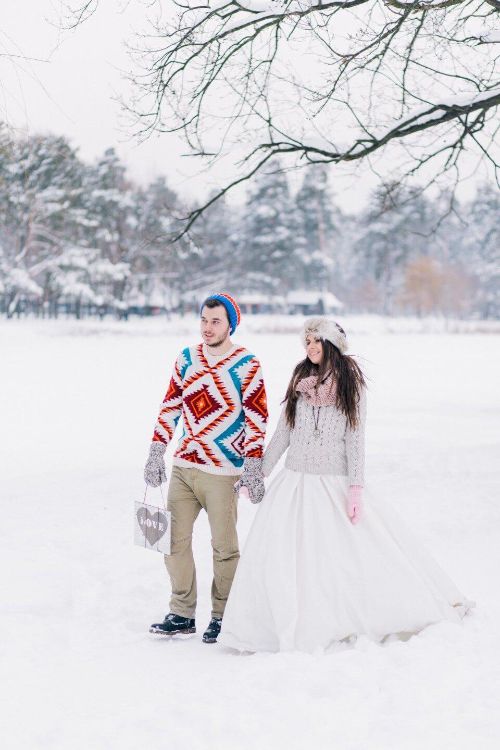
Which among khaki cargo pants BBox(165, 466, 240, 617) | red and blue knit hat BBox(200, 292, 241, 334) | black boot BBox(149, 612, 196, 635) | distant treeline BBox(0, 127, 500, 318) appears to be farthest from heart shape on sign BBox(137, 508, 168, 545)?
distant treeline BBox(0, 127, 500, 318)

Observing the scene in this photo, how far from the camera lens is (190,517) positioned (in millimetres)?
4957

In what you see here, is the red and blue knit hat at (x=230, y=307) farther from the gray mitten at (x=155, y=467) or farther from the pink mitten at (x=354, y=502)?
the pink mitten at (x=354, y=502)

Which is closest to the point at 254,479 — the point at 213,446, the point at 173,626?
the point at 213,446

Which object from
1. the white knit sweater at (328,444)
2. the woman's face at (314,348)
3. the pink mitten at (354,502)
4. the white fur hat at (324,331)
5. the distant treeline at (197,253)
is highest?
the distant treeline at (197,253)

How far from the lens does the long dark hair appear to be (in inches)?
183

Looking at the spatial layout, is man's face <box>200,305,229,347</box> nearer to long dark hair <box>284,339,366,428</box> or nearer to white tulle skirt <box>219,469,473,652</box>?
long dark hair <box>284,339,366,428</box>

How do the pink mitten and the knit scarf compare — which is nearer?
the pink mitten

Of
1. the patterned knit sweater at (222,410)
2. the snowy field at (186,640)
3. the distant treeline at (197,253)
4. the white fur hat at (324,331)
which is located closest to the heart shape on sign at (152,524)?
the patterned knit sweater at (222,410)

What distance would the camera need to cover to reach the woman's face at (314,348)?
4.72 metres

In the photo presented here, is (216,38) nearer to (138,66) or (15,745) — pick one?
(138,66)

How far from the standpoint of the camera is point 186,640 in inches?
194

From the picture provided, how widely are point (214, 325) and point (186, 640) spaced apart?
182cm

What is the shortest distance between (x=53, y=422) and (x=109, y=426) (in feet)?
4.01

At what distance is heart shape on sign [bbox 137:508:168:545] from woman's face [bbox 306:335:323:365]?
4.01 ft
